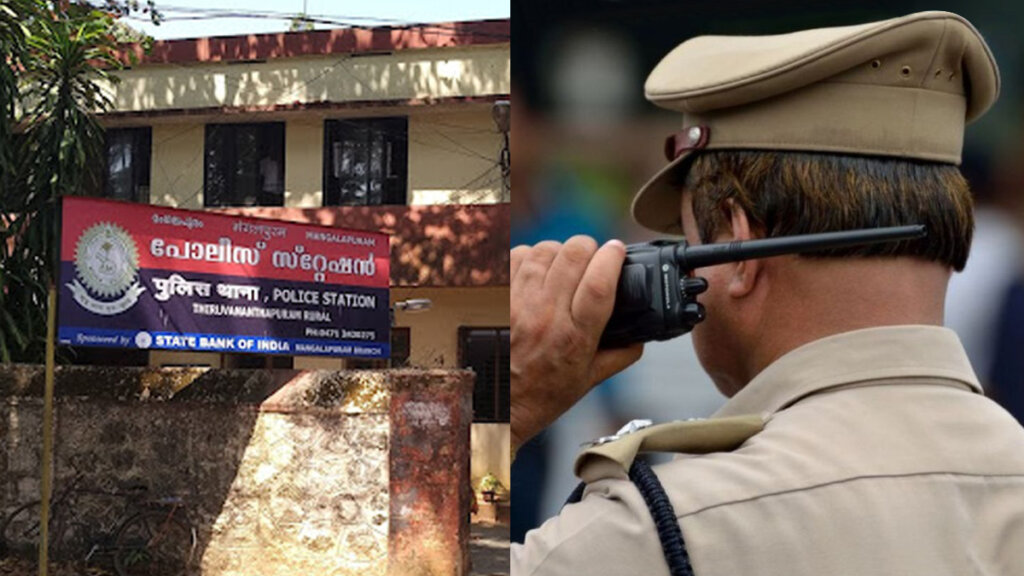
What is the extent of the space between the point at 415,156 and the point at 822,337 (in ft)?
34.4

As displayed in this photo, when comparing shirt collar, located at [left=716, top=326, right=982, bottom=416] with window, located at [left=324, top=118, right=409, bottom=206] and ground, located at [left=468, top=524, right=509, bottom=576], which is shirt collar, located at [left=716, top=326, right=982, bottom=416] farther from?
window, located at [left=324, top=118, right=409, bottom=206]

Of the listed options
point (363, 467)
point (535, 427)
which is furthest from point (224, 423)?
point (535, 427)

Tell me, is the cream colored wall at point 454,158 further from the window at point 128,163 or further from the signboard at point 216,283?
the signboard at point 216,283

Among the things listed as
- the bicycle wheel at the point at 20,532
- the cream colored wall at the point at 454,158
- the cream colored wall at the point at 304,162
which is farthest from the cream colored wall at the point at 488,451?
the bicycle wheel at the point at 20,532

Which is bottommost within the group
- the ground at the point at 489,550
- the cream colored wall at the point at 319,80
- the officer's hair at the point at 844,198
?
the ground at the point at 489,550

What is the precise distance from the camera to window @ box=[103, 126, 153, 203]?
1212cm

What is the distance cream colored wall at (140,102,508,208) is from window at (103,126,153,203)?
0.18 meters

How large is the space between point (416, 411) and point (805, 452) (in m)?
6.01

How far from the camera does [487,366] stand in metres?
10.9

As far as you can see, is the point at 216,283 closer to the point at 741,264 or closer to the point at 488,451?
the point at 488,451

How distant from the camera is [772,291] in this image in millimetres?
1012

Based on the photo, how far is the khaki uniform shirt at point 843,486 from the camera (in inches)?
34.3

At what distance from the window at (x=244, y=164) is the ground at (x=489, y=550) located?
13.2 feet

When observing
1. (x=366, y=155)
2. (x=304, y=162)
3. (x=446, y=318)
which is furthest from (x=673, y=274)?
(x=304, y=162)
